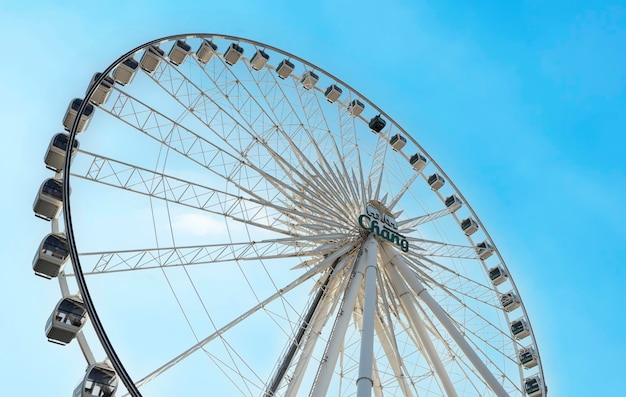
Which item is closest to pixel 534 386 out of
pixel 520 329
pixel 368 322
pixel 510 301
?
pixel 520 329

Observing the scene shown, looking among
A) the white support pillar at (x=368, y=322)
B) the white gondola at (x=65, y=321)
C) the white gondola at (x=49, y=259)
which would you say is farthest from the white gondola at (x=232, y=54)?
the white gondola at (x=65, y=321)

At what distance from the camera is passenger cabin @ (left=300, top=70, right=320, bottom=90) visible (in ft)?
87.1

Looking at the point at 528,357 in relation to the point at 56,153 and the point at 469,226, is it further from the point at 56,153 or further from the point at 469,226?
the point at 56,153

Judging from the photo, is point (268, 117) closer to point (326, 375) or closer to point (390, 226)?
point (390, 226)

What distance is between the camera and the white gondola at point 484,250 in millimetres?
27422

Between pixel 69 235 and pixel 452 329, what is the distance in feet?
35.9

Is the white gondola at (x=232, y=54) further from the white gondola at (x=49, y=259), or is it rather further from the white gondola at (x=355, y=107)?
the white gondola at (x=49, y=259)

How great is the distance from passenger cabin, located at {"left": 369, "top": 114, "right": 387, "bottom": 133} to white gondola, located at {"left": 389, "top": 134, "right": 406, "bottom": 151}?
2.32ft

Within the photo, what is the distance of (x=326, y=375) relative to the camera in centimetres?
1577

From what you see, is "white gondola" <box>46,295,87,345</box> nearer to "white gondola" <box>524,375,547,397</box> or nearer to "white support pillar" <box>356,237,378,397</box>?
"white support pillar" <box>356,237,378,397</box>

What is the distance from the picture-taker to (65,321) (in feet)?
49.5

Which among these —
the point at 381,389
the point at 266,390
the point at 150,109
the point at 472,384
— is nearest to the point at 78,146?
the point at 150,109

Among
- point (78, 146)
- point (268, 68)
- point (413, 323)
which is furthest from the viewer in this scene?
point (268, 68)

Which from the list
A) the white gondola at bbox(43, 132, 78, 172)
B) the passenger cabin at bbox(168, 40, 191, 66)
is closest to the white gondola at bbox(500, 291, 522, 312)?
the passenger cabin at bbox(168, 40, 191, 66)
